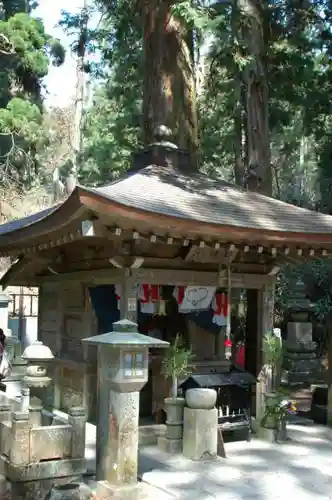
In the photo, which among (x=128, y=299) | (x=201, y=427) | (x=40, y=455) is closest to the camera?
(x=40, y=455)

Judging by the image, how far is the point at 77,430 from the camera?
6.10 meters

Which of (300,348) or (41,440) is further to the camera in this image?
(300,348)

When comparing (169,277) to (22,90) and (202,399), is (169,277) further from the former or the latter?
(22,90)

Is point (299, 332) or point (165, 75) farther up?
point (165, 75)

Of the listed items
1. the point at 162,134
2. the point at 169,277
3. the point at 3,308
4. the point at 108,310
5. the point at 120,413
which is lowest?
the point at 120,413

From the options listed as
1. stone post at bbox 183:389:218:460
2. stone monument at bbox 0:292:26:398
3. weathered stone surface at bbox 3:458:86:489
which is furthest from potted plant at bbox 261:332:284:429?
stone monument at bbox 0:292:26:398

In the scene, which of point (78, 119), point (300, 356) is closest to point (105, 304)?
point (300, 356)

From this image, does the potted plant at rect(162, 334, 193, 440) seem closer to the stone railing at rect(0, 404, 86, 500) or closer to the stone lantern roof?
the stone railing at rect(0, 404, 86, 500)

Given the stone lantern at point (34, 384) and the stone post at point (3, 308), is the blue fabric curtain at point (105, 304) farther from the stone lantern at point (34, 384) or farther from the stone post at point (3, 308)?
the stone post at point (3, 308)

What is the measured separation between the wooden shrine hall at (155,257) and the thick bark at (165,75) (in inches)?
49.5

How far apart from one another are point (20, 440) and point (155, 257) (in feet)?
10.6

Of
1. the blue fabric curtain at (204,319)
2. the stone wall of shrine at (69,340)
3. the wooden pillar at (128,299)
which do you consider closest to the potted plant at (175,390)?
the wooden pillar at (128,299)

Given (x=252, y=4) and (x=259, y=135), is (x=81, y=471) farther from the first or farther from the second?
(x=252, y=4)

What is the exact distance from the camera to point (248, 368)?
32.1ft
